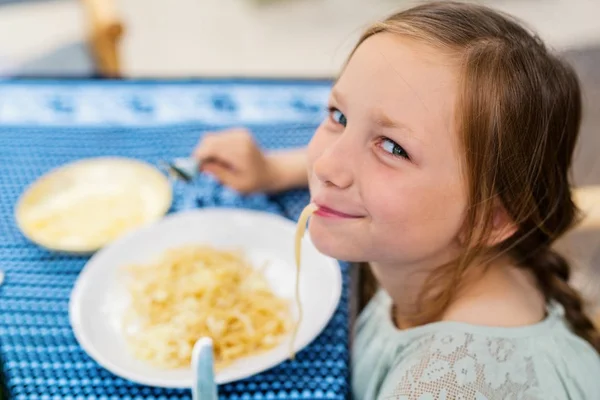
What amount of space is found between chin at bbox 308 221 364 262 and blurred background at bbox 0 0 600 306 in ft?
5.63

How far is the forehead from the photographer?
683 millimetres

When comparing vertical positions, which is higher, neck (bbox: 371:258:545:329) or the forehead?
the forehead

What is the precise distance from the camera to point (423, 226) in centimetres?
73

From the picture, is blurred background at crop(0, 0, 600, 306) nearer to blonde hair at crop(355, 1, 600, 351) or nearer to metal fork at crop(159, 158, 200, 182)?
metal fork at crop(159, 158, 200, 182)

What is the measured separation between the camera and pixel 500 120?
696 mm

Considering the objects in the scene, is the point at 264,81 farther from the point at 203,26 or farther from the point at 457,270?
the point at 203,26

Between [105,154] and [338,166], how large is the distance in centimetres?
67

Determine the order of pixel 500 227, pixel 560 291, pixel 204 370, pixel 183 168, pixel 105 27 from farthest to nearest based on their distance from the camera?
pixel 105 27 → pixel 183 168 → pixel 560 291 → pixel 500 227 → pixel 204 370

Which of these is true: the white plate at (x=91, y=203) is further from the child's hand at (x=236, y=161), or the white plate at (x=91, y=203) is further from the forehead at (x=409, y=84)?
the forehead at (x=409, y=84)

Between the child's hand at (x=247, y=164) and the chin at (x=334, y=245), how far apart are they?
0.38 m

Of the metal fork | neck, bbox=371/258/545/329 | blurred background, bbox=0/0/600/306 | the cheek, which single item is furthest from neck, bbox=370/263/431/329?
blurred background, bbox=0/0/600/306

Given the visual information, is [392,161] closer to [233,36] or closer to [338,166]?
[338,166]

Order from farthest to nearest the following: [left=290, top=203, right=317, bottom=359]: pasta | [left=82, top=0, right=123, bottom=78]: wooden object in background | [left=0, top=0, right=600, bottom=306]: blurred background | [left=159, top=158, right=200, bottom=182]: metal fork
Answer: [left=0, top=0, right=600, bottom=306]: blurred background, [left=82, top=0, right=123, bottom=78]: wooden object in background, [left=159, top=158, right=200, bottom=182]: metal fork, [left=290, top=203, right=317, bottom=359]: pasta

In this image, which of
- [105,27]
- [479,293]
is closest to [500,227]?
[479,293]
